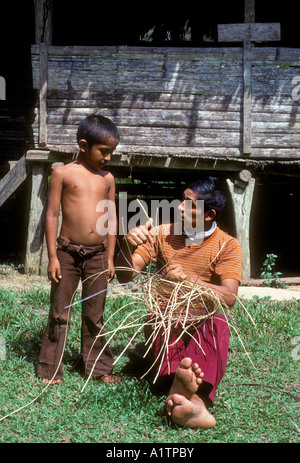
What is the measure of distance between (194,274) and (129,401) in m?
0.92

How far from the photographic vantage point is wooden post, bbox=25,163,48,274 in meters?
7.14

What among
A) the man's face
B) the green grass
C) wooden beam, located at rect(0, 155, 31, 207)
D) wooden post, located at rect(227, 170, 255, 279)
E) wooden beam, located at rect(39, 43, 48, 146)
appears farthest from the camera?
wooden post, located at rect(227, 170, 255, 279)

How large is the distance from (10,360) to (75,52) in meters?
4.67

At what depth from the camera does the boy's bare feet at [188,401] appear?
9.14 feet

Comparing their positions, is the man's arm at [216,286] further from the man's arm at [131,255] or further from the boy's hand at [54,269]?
the boy's hand at [54,269]

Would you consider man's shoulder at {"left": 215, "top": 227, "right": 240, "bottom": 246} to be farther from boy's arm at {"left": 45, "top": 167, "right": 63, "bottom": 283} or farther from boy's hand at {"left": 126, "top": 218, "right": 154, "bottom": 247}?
boy's arm at {"left": 45, "top": 167, "right": 63, "bottom": 283}

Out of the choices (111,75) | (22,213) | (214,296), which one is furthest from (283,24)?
(214,296)

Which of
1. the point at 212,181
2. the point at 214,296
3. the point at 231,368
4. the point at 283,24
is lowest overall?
the point at 231,368

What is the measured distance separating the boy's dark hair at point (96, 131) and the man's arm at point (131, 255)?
26.3 inches

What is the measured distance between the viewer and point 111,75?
278 inches

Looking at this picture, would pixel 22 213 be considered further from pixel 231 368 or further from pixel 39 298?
pixel 231 368

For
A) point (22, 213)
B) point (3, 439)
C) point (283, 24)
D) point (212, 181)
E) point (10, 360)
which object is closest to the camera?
point (3, 439)

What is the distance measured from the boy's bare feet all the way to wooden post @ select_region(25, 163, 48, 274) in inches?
181

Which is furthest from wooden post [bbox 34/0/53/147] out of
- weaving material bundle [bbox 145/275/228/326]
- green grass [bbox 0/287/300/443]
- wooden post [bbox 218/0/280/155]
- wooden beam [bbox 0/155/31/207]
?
weaving material bundle [bbox 145/275/228/326]
